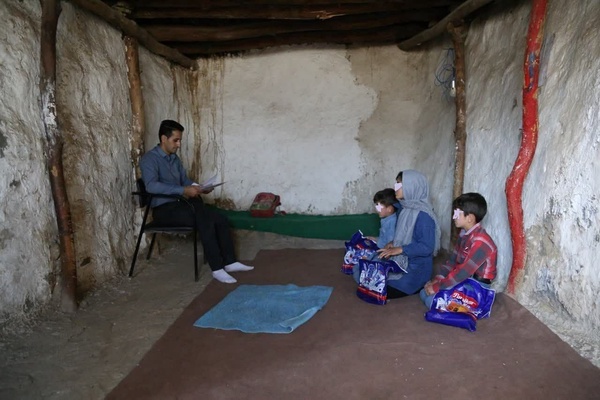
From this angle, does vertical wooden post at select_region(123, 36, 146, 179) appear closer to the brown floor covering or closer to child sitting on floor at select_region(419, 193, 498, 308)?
the brown floor covering

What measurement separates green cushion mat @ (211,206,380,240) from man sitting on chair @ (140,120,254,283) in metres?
1.35

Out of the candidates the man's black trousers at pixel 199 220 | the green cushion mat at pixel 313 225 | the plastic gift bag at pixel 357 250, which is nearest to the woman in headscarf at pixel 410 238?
the plastic gift bag at pixel 357 250

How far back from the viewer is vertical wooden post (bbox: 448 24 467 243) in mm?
4000

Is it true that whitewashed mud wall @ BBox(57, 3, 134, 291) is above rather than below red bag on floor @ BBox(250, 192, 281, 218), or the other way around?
above

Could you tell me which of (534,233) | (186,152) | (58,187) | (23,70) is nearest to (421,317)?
(534,233)

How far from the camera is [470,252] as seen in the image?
9.27 ft

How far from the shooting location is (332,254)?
15.0 feet

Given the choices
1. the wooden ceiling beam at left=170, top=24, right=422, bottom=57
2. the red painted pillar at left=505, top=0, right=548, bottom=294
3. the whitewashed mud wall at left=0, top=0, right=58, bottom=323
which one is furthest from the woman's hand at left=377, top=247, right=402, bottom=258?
the wooden ceiling beam at left=170, top=24, right=422, bottom=57

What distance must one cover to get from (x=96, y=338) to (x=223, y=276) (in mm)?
1217

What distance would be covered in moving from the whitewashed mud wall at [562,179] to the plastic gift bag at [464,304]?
13.1 inches

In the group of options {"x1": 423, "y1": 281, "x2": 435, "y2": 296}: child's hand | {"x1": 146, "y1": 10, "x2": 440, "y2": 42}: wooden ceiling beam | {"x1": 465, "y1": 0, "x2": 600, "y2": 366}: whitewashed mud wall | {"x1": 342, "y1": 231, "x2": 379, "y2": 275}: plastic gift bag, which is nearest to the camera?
{"x1": 465, "y1": 0, "x2": 600, "y2": 366}: whitewashed mud wall

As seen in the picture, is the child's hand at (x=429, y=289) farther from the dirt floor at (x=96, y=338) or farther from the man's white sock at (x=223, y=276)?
the man's white sock at (x=223, y=276)

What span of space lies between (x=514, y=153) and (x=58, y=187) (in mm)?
3322

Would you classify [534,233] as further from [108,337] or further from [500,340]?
[108,337]
